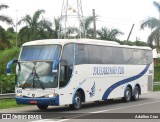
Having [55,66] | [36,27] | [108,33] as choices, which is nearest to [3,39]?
[36,27]

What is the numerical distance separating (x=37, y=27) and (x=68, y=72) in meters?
45.2

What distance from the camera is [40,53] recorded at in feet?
60.1

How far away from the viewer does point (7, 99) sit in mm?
24594

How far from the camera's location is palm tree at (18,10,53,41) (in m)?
62.3

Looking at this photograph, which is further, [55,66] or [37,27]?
[37,27]

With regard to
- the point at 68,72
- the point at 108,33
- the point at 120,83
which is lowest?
the point at 120,83

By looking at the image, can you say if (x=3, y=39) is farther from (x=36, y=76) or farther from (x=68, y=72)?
(x=36, y=76)

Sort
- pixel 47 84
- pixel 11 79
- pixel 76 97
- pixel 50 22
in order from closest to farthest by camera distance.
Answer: pixel 47 84, pixel 76 97, pixel 11 79, pixel 50 22

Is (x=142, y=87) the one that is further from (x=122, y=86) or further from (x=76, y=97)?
(x=76, y=97)

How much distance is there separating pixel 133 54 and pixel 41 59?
8.25 meters

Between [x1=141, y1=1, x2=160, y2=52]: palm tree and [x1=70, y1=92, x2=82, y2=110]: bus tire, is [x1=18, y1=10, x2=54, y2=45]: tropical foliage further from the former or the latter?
[x1=70, y1=92, x2=82, y2=110]: bus tire

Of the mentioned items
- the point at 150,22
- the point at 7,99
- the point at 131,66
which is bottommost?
the point at 7,99

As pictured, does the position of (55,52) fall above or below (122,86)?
above

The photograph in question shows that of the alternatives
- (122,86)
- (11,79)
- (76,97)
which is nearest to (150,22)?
(11,79)
